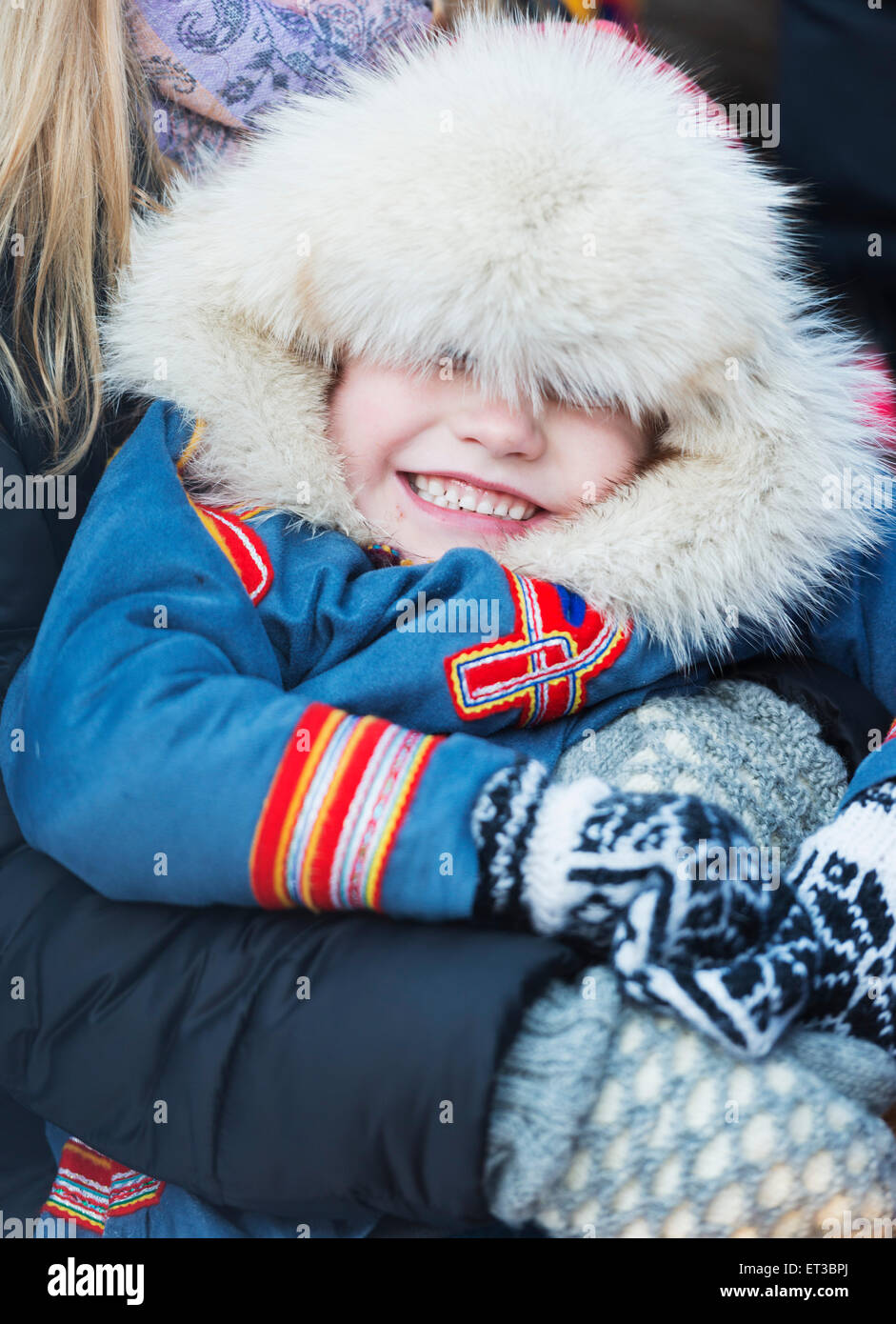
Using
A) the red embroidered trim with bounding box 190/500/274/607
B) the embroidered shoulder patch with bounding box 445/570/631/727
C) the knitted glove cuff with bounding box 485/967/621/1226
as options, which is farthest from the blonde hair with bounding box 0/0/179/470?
the knitted glove cuff with bounding box 485/967/621/1226

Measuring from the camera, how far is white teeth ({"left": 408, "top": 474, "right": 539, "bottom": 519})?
1028 mm

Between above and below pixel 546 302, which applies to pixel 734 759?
below

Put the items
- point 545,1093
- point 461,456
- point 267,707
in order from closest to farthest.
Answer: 1. point 545,1093
2. point 267,707
3. point 461,456

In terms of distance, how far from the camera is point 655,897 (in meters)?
0.68

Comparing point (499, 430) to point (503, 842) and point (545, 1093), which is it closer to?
point (503, 842)

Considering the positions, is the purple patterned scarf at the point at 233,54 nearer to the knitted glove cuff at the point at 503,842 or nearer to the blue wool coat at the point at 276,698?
the blue wool coat at the point at 276,698

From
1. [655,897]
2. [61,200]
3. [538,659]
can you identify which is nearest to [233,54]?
[61,200]

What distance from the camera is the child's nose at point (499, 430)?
95 cm

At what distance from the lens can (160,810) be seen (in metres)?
0.73

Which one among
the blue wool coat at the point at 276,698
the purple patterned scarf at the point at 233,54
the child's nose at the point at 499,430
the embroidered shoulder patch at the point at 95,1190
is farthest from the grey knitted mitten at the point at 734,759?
the purple patterned scarf at the point at 233,54

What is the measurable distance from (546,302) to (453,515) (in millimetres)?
221

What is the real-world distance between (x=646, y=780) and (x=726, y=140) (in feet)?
2.05

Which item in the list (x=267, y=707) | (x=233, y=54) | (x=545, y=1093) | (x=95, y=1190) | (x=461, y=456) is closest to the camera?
(x=545, y=1093)
